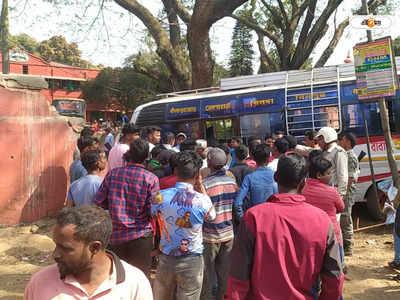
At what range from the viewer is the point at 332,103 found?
753cm

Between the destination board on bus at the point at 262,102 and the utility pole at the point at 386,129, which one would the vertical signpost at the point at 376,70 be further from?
the destination board on bus at the point at 262,102

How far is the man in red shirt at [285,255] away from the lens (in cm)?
199

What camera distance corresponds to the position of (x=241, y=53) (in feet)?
102

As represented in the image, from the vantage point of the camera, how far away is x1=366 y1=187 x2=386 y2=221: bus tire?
6835 millimetres

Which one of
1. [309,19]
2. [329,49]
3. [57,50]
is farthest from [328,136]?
[57,50]

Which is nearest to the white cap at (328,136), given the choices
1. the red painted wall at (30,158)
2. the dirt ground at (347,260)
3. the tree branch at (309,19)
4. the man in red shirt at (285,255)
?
the dirt ground at (347,260)

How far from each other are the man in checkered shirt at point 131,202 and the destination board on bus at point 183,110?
5.53m

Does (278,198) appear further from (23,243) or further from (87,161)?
(23,243)

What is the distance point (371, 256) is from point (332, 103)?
315 centimetres

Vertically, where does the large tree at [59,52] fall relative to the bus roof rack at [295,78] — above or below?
above

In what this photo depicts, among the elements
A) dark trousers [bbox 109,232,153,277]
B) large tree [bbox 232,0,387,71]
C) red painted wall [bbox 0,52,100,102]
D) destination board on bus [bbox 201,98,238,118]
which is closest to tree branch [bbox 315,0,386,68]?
large tree [bbox 232,0,387,71]

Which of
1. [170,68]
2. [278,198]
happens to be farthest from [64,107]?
[278,198]

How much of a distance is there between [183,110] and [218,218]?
578cm

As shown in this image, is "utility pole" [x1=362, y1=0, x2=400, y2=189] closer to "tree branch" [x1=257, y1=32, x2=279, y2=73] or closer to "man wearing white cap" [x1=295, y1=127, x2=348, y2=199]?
"man wearing white cap" [x1=295, y1=127, x2=348, y2=199]
